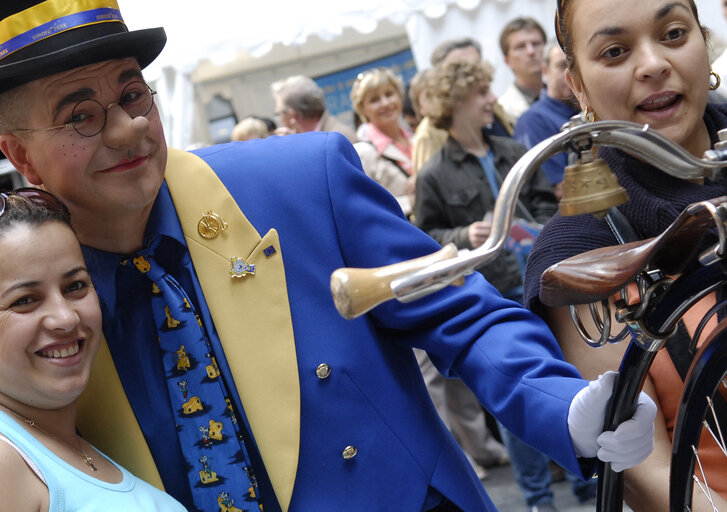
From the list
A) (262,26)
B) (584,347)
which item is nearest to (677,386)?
(584,347)

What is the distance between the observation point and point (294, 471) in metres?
1.87

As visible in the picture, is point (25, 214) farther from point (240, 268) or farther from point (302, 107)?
point (302, 107)

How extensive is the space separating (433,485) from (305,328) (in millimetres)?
434

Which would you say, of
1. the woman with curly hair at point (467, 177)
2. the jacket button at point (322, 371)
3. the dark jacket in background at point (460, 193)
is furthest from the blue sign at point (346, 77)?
the jacket button at point (322, 371)

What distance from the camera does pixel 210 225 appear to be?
199 cm

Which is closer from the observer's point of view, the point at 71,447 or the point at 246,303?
the point at 71,447

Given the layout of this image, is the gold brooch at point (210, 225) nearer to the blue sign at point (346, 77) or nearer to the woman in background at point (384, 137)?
the woman in background at point (384, 137)

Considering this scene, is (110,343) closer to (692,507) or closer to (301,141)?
(301,141)

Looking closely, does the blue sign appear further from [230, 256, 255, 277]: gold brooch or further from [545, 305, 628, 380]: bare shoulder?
[545, 305, 628, 380]: bare shoulder

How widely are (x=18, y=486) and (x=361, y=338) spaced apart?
741mm

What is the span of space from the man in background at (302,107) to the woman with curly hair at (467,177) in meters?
1.65

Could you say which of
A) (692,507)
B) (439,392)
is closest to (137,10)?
(439,392)

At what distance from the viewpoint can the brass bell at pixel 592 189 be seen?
1.21 metres

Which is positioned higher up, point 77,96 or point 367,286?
point 77,96
